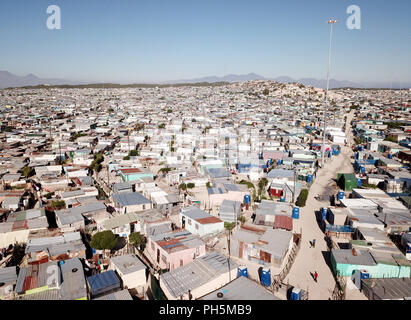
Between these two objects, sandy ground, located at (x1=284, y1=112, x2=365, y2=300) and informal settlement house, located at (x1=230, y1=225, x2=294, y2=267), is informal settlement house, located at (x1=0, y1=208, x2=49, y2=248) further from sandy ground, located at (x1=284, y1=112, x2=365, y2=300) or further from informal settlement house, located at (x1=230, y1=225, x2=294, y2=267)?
sandy ground, located at (x1=284, y1=112, x2=365, y2=300)

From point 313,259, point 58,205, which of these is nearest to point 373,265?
point 313,259

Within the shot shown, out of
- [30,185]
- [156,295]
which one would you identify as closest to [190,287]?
[156,295]

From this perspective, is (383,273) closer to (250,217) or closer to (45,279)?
(250,217)

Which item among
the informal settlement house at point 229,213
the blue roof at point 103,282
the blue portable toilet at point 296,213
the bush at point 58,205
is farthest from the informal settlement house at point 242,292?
the bush at point 58,205
